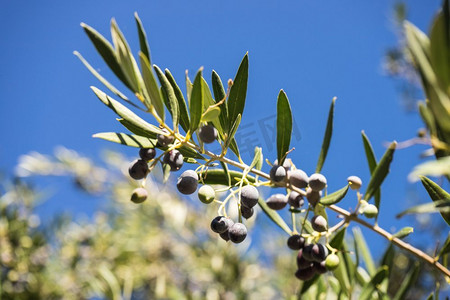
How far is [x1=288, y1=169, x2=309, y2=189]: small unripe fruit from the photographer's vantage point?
3.80 ft

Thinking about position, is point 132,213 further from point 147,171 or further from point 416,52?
point 416,52

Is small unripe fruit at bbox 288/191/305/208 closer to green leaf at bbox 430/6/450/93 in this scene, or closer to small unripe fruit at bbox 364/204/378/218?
small unripe fruit at bbox 364/204/378/218

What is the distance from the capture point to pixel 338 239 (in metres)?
1.33

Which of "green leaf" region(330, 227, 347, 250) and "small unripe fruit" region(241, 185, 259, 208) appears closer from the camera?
"small unripe fruit" region(241, 185, 259, 208)

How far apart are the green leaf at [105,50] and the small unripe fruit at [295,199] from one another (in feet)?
1.95

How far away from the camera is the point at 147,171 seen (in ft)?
3.77

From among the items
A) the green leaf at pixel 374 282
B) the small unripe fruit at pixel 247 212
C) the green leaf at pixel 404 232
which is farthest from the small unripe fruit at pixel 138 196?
the green leaf at pixel 374 282

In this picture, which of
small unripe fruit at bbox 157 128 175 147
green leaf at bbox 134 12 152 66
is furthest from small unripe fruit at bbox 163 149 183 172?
green leaf at bbox 134 12 152 66

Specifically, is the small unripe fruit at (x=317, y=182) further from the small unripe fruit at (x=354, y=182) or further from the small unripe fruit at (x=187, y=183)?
the small unripe fruit at (x=187, y=183)

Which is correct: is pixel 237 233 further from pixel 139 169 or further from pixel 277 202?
pixel 139 169

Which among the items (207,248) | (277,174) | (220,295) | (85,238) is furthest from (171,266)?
(277,174)

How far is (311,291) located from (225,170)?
2.85ft

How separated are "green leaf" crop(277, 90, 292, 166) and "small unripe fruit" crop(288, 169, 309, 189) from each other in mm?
65

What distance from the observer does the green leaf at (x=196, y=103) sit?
1009mm
